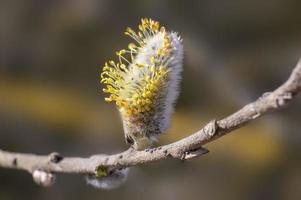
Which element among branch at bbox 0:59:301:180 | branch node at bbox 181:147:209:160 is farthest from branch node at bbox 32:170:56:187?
branch node at bbox 181:147:209:160

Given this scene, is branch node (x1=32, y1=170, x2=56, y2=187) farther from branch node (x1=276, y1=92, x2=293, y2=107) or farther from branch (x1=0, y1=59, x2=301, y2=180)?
branch node (x1=276, y1=92, x2=293, y2=107)

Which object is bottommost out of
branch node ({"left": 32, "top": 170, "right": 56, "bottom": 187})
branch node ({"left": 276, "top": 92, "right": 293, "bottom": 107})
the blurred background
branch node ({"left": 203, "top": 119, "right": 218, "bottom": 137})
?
branch node ({"left": 276, "top": 92, "right": 293, "bottom": 107})

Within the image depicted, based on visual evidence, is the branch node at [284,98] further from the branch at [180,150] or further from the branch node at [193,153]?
the branch node at [193,153]

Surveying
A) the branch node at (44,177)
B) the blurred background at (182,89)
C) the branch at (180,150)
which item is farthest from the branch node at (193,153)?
the blurred background at (182,89)

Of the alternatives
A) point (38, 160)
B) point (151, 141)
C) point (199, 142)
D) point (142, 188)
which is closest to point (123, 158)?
point (151, 141)

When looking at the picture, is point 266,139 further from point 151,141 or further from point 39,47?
point 151,141
